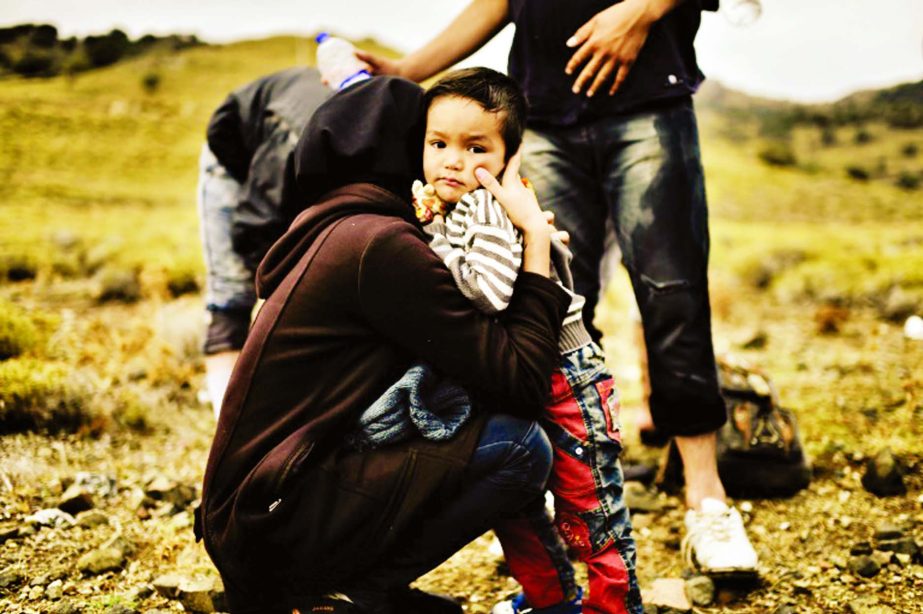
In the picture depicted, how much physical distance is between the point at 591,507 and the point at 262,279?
1.13 m

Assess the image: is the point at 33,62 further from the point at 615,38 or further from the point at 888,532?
the point at 888,532

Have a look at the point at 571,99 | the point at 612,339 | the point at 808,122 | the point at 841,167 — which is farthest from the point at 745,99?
the point at 571,99

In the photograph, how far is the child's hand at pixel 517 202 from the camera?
6.41ft

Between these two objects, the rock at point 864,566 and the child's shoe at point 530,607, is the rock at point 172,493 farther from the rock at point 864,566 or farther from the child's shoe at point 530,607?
the rock at point 864,566

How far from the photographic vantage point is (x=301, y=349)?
5.64 ft

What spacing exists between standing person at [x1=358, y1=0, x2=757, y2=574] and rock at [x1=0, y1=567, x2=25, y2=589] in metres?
2.22

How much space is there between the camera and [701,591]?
2371 millimetres

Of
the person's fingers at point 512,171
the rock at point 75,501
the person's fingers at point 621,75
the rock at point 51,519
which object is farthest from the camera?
the rock at point 75,501

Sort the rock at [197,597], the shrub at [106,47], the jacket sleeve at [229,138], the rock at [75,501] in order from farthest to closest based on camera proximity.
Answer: the shrub at [106,47]
the jacket sleeve at [229,138]
the rock at [75,501]
the rock at [197,597]

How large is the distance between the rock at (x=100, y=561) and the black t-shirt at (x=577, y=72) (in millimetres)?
2259

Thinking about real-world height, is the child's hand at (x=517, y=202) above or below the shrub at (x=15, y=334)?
above

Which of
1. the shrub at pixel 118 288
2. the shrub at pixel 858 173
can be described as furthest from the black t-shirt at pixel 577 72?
the shrub at pixel 858 173

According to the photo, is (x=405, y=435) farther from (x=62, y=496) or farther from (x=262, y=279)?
(x=62, y=496)

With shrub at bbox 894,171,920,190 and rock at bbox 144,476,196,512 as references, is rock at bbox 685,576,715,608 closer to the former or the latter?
rock at bbox 144,476,196,512
